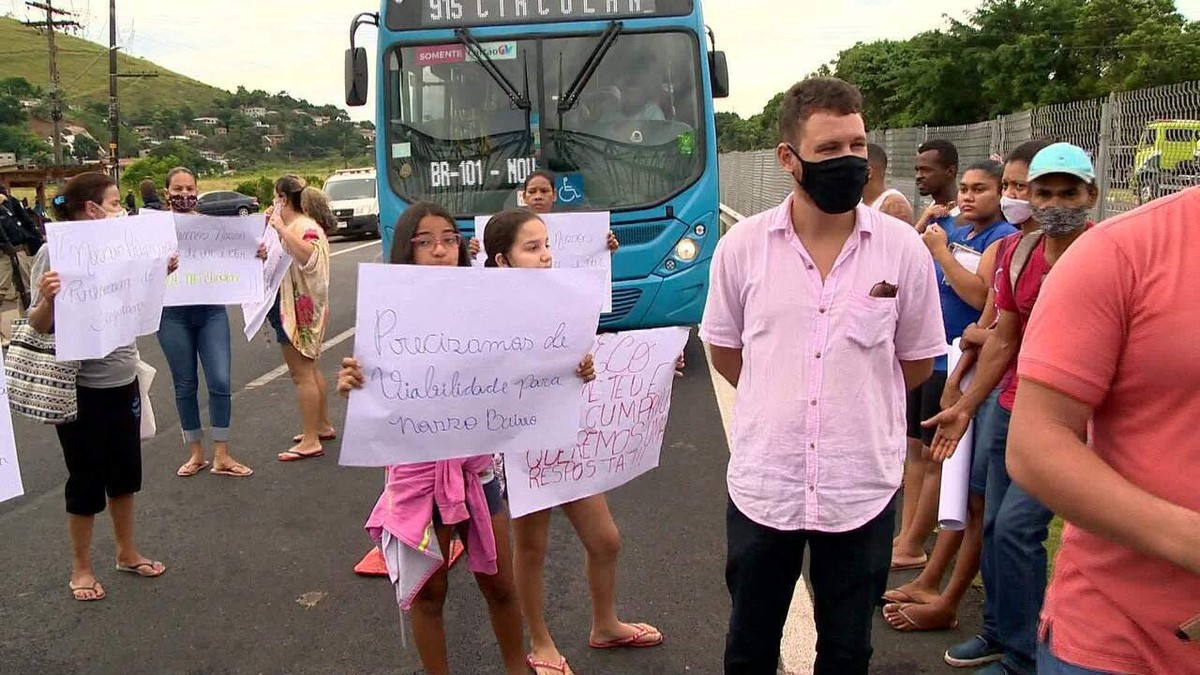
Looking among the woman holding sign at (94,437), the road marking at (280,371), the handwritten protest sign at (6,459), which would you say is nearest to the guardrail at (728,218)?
the road marking at (280,371)

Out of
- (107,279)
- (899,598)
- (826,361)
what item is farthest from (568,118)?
(826,361)

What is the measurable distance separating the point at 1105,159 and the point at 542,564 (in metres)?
5.57

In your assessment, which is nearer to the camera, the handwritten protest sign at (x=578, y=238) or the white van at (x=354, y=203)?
the handwritten protest sign at (x=578, y=238)

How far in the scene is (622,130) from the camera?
7871 millimetres

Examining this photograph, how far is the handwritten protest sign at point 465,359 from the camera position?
2822 mm

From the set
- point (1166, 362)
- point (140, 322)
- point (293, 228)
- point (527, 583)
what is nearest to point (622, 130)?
point (293, 228)

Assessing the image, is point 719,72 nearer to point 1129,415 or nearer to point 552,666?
point 552,666

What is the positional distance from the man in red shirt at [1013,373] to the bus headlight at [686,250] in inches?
185

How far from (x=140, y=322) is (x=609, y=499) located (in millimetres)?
2471

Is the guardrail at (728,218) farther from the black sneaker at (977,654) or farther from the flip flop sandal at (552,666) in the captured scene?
the flip flop sandal at (552,666)

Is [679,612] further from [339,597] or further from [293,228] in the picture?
[293,228]

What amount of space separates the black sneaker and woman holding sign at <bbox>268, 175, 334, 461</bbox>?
4.16 metres

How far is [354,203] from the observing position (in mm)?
25484

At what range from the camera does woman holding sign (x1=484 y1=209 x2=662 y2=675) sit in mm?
3277
